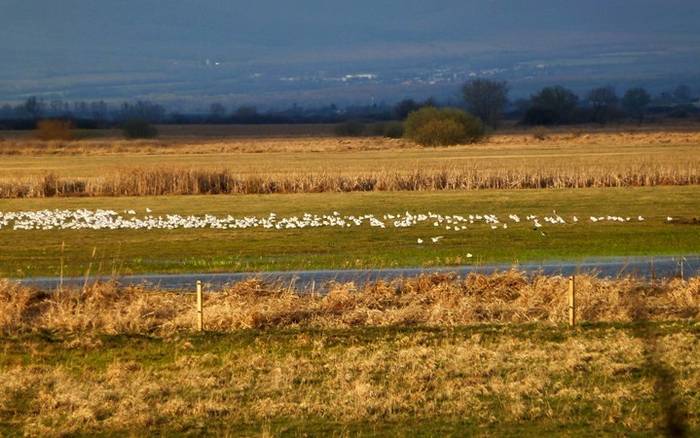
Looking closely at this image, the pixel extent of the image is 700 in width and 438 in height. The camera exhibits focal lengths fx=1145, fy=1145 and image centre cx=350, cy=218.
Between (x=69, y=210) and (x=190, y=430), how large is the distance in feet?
102

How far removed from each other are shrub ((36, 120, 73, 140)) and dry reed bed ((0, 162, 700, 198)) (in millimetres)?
73806

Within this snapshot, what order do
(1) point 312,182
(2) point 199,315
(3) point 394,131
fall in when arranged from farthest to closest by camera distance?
(3) point 394,131
(1) point 312,182
(2) point 199,315

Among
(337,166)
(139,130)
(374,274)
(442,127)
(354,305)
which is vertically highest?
(354,305)

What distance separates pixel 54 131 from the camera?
12644 cm

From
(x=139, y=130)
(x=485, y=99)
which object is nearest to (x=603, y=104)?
(x=485, y=99)

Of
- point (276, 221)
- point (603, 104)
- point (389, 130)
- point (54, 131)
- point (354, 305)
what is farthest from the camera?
point (603, 104)

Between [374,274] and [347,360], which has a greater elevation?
[347,360]

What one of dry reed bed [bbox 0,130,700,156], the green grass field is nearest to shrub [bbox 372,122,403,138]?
dry reed bed [bbox 0,130,700,156]

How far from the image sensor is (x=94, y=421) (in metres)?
12.0

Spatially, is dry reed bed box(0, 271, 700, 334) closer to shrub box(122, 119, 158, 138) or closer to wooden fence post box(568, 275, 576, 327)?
wooden fence post box(568, 275, 576, 327)

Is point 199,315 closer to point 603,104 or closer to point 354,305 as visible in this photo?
point 354,305

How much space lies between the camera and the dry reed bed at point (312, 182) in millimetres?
50062

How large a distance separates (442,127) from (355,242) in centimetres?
7299

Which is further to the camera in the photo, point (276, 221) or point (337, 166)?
point (337, 166)
